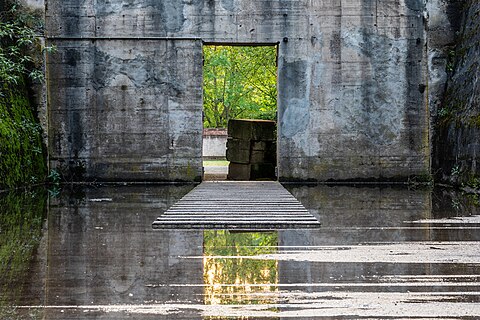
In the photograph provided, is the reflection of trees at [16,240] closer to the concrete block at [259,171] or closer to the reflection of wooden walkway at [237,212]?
the reflection of wooden walkway at [237,212]

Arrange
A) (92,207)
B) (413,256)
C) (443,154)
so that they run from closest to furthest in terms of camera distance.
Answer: (413,256) → (92,207) → (443,154)

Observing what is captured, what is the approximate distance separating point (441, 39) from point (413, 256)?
9.59m

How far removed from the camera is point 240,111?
3984 cm

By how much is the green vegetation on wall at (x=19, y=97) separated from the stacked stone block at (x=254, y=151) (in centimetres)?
448

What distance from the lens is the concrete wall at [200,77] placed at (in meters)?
13.3

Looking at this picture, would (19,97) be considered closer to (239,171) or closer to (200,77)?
(200,77)

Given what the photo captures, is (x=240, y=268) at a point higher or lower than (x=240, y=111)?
lower

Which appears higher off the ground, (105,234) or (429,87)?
(429,87)

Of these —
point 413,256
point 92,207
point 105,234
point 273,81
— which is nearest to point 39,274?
point 105,234

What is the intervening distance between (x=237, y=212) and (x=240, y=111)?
3270cm

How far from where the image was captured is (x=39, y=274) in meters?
4.11

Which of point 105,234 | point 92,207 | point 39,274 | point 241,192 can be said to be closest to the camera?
point 39,274

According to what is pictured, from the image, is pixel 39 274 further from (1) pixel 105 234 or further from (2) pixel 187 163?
(2) pixel 187 163

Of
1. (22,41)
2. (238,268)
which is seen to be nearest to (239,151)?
(22,41)
